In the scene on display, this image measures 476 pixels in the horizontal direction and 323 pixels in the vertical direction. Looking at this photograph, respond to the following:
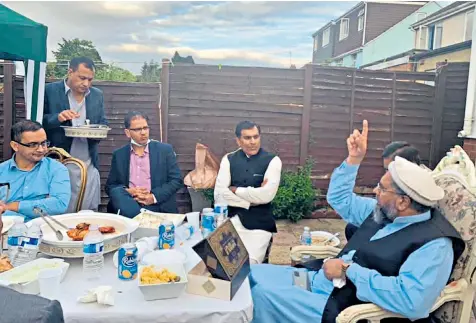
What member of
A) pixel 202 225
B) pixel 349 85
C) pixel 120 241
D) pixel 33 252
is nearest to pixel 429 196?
pixel 202 225

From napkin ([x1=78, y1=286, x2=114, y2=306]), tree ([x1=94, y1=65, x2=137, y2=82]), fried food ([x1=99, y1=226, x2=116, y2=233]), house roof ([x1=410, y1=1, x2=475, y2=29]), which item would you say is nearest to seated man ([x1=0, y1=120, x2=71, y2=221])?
fried food ([x1=99, y1=226, x2=116, y2=233])

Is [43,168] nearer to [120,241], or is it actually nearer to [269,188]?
[120,241]

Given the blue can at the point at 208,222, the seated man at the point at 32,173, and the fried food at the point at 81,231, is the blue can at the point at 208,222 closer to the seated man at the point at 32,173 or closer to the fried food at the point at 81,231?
the fried food at the point at 81,231

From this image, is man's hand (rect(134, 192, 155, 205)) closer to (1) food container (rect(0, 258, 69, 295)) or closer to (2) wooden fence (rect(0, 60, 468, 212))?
(1) food container (rect(0, 258, 69, 295))

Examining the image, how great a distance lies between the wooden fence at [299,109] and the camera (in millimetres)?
5516

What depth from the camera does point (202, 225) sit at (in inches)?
95.0

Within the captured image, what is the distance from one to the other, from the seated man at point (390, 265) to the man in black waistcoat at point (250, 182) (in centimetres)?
95

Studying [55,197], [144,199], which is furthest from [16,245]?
[144,199]

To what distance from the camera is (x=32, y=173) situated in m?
2.78

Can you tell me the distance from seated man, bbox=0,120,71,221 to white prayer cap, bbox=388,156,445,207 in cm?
Answer: 203

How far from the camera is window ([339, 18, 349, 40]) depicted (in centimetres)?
2506

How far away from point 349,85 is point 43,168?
4.31 meters

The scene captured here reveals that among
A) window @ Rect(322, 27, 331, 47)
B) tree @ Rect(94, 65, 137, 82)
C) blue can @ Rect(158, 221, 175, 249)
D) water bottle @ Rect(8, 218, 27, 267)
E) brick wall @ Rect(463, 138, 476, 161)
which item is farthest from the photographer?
window @ Rect(322, 27, 331, 47)

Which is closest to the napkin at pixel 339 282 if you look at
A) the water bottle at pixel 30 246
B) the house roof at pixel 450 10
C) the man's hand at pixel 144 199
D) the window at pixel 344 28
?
the water bottle at pixel 30 246
